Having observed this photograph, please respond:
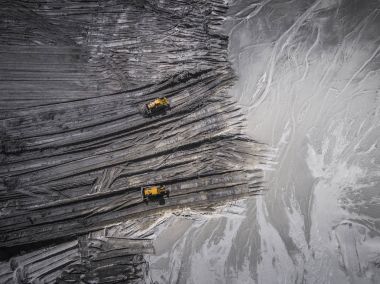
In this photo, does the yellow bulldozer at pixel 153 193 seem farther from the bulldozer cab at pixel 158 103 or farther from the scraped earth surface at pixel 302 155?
the bulldozer cab at pixel 158 103

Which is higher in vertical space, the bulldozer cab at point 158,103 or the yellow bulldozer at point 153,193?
the bulldozer cab at point 158,103

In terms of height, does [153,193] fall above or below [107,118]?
below

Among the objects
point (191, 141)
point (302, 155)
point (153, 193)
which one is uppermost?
point (191, 141)

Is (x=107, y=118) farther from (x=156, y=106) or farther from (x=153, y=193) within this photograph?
(x=153, y=193)

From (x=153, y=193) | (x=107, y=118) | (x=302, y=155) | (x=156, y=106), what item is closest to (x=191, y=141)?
(x=156, y=106)

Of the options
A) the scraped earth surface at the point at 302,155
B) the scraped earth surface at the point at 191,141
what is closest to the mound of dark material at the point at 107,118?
the scraped earth surface at the point at 191,141

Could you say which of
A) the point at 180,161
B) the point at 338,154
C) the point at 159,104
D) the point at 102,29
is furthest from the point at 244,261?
the point at 102,29
